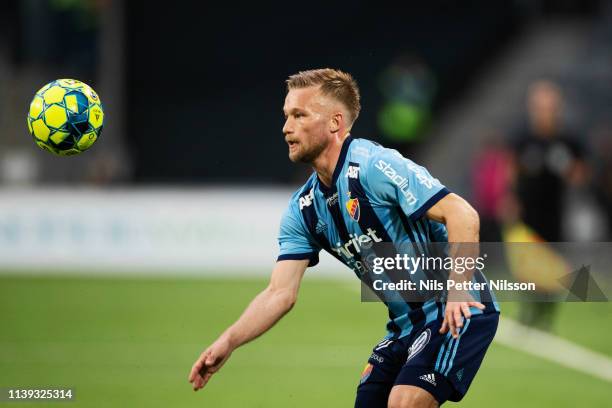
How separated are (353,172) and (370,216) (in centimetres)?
26

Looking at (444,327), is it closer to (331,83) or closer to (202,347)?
(331,83)

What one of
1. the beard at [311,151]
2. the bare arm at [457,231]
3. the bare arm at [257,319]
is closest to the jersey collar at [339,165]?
the beard at [311,151]

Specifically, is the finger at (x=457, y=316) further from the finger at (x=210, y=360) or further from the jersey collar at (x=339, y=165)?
the finger at (x=210, y=360)

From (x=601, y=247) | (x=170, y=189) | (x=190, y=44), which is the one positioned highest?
(x=190, y=44)

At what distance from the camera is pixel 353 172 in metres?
6.30

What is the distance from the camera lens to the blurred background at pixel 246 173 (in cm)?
1111

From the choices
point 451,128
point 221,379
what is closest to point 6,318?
point 221,379

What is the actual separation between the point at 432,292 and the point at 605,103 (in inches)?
674

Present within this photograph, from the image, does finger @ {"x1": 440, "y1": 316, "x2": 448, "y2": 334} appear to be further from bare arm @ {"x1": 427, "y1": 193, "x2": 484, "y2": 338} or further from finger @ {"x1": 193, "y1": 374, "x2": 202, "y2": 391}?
finger @ {"x1": 193, "y1": 374, "x2": 202, "y2": 391}

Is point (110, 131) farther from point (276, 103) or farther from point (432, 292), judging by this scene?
point (432, 292)

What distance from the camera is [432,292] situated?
6348 mm

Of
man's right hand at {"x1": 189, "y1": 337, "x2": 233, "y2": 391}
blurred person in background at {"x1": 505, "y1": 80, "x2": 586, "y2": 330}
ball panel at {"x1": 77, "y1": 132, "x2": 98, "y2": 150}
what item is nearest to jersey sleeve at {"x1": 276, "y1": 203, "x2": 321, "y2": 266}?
man's right hand at {"x1": 189, "y1": 337, "x2": 233, "y2": 391}

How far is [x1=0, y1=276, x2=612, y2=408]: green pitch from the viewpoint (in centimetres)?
955

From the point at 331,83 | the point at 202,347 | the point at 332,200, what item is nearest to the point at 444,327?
the point at 332,200
